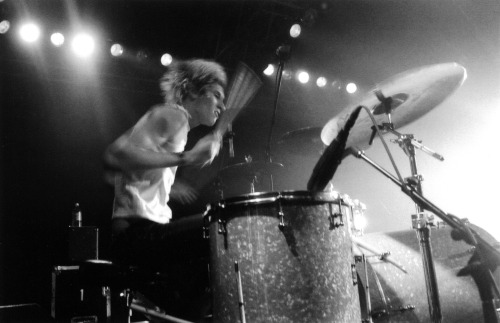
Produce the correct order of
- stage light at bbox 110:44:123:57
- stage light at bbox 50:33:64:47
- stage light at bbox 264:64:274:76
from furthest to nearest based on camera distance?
stage light at bbox 264:64:274:76
stage light at bbox 110:44:123:57
stage light at bbox 50:33:64:47

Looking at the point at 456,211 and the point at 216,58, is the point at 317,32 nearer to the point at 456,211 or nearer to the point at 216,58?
the point at 216,58

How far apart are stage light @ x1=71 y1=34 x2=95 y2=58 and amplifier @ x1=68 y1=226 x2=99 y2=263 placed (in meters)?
1.86

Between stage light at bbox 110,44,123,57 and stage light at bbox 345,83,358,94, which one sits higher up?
stage light at bbox 345,83,358,94

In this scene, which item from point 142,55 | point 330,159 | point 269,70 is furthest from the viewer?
point 269,70

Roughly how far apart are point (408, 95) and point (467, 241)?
97cm

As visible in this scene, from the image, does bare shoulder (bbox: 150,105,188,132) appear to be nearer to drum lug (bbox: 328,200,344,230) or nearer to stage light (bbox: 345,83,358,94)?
drum lug (bbox: 328,200,344,230)

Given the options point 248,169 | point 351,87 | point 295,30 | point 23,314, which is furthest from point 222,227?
point 351,87

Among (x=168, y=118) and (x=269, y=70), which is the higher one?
(x=269, y=70)

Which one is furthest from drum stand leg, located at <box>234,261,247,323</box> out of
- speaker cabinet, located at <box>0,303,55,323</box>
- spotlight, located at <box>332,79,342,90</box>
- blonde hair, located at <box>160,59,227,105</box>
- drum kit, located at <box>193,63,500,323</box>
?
spotlight, located at <box>332,79,342,90</box>

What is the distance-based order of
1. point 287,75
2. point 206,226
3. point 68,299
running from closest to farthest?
point 206,226 < point 68,299 < point 287,75

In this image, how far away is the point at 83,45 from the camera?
454 centimetres

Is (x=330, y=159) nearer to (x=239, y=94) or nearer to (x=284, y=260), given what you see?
(x=284, y=260)

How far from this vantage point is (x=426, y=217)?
2.46 m

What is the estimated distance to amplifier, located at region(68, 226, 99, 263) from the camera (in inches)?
155
